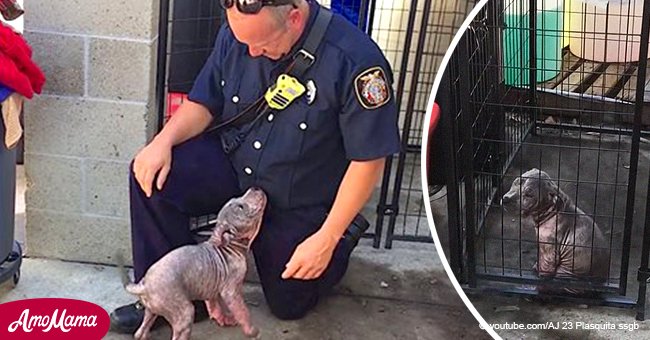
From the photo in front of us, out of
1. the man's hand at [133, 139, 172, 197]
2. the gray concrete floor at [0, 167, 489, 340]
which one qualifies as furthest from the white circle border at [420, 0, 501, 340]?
the man's hand at [133, 139, 172, 197]

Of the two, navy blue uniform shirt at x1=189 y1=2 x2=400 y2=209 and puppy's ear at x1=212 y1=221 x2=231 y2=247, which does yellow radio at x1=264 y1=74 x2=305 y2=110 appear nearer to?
navy blue uniform shirt at x1=189 y1=2 x2=400 y2=209

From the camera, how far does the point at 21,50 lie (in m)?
2.26

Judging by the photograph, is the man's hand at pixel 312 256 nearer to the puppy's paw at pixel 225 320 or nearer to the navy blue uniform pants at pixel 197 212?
the navy blue uniform pants at pixel 197 212

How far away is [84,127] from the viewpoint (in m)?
2.55

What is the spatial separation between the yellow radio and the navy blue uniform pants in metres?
0.24

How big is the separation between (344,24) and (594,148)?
1.88 ft

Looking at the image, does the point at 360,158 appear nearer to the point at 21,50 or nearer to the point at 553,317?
the point at 553,317

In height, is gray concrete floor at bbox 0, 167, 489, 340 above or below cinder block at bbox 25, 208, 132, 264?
below

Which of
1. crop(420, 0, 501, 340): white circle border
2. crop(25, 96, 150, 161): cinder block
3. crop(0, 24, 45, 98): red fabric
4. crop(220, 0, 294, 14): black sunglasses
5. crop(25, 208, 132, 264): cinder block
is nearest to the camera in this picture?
crop(220, 0, 294, 14): black sunglasses

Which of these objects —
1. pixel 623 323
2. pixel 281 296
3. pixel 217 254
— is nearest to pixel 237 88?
pixel 217 254

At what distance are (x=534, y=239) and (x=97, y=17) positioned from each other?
115cm

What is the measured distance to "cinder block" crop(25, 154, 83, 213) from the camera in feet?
8.50

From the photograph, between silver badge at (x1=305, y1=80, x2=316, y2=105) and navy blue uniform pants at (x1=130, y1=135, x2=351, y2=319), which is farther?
navy blue uniform pants at (x1=130, y1=135, x2=351, y2=319)

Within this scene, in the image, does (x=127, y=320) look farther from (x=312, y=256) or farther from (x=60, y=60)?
(x=60, y=60)
